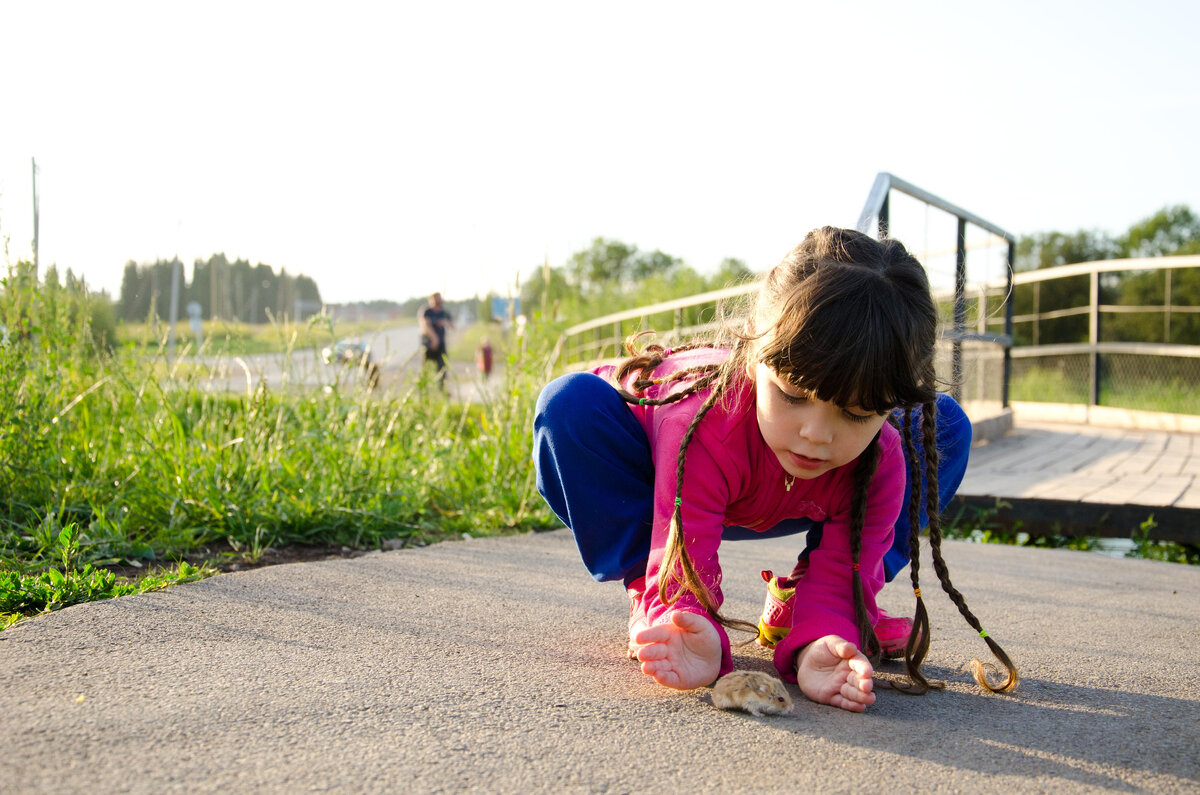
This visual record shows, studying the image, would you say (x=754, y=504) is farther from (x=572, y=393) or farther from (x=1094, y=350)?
(x=1094, y=350)

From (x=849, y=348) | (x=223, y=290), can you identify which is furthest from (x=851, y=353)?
(x=223, y=290)

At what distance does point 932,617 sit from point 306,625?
124 centimetres

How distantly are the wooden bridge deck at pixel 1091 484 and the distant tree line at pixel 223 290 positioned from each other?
2.79 m

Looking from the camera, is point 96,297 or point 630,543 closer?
point 630,543

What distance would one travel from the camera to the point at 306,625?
1562mm

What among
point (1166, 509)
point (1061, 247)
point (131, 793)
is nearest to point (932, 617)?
point (131, 793)

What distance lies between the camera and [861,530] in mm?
1446

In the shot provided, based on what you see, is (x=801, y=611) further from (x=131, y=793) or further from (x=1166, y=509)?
(x=1166, y=509)

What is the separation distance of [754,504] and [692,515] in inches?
7.0

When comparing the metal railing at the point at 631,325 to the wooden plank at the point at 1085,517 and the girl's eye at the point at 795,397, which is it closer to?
the wooden plank at the point at 1085,517

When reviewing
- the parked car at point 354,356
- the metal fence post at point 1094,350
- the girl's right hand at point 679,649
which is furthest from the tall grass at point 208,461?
the metal fence post at point 1094,350

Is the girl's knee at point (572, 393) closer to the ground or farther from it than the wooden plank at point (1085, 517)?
farther from it

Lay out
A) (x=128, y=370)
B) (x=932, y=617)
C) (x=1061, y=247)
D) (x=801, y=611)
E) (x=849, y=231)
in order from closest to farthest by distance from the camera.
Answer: (x=849, y=231)
(x=801, y=611)
(x=932, y=617)
(x=128, y=370)
(x=1061, y=247)

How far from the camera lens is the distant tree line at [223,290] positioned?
10.7 feet
